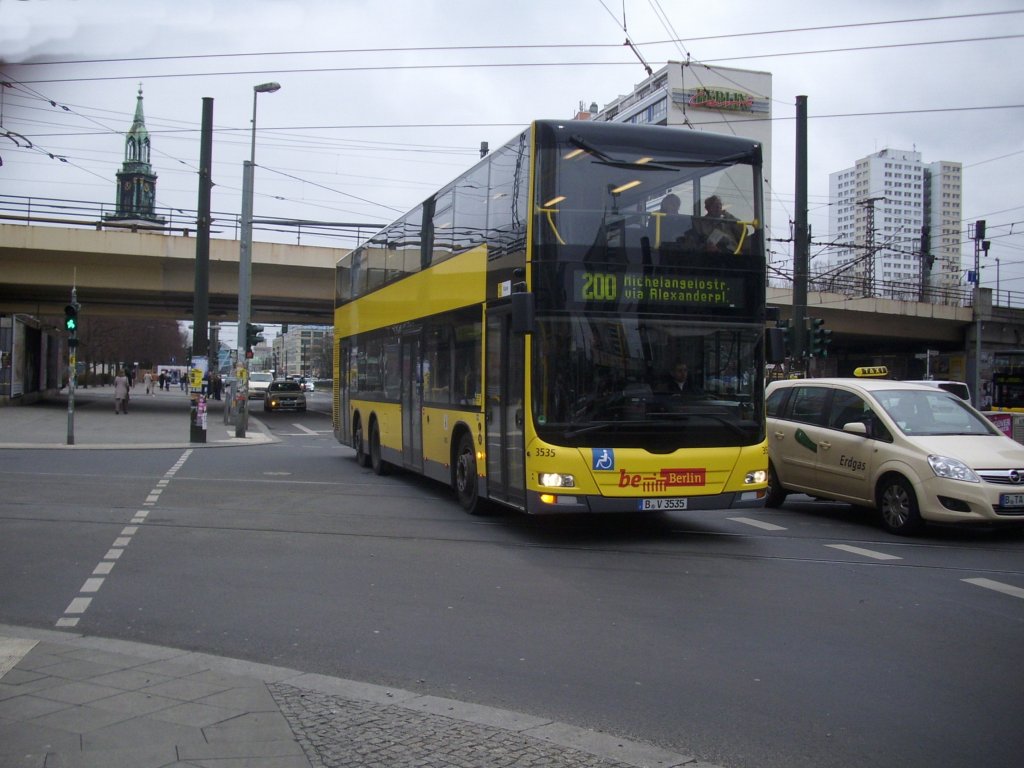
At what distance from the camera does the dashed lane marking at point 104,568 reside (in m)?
6.95

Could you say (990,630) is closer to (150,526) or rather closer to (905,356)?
(150,526)

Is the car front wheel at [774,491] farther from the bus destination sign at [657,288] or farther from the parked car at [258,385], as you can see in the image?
the parked car at [258,385]

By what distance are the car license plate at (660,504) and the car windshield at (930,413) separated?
3.23 metres

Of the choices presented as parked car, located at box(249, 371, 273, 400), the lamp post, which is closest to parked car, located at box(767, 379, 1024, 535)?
the lamp post

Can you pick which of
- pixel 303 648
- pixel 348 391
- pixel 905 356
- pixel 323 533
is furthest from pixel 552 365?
pixel 905 356

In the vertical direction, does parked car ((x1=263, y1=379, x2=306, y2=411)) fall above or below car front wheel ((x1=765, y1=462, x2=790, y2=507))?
above

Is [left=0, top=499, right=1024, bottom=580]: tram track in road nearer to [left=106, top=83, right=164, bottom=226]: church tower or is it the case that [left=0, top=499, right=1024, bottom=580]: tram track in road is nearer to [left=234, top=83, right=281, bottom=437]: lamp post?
[left=106, top=83, right=164, bottom=226]: church tower

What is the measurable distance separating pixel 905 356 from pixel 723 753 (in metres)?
55.4

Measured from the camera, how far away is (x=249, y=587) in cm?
789

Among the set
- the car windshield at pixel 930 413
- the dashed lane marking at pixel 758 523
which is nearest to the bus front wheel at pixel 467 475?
the dashed lane marking at pixel 758 523

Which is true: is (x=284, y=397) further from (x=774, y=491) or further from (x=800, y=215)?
(x=774, y=491)

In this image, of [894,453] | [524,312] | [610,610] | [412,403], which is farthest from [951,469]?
[412,403]

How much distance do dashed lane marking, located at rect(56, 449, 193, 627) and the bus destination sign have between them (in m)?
5.04

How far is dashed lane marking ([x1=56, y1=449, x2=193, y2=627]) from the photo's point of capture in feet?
22.8
